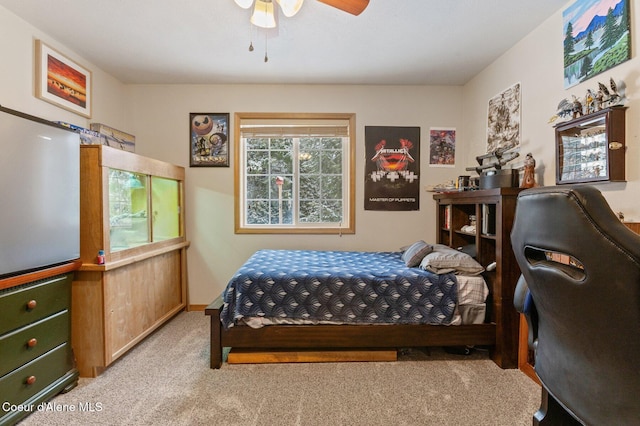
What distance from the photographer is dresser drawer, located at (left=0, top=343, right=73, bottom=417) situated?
1.61m

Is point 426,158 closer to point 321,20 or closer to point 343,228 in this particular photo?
point 343,228

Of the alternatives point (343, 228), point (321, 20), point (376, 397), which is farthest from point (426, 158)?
point (376, 397)

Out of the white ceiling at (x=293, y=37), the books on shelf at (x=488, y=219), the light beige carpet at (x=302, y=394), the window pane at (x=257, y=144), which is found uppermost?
the white ceiling at (x=293, y=37)

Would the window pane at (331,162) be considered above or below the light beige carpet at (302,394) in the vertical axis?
above

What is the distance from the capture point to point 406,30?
2.36m

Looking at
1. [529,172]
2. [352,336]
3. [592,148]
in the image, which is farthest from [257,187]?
[592,148]

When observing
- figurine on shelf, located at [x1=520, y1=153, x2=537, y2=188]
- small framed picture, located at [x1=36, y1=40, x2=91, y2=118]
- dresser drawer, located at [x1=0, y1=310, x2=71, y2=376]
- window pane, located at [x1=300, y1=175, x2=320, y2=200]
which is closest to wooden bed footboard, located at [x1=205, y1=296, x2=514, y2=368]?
dresser drawer, located at [x1=0, y1=310, x2=71, y2=376]

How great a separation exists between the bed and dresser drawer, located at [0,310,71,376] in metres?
0.88

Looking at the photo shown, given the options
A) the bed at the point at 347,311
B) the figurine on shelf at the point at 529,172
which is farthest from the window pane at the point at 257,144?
the figurine on shelf at the point at 529,172

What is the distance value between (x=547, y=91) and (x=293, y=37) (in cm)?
201

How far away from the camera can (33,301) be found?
5.69 ft

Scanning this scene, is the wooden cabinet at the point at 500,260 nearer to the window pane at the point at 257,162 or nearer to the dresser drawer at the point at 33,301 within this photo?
the window pane at the point at 257,162

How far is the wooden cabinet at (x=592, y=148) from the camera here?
170 cm

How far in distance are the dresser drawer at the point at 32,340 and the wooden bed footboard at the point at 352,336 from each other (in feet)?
2.87
